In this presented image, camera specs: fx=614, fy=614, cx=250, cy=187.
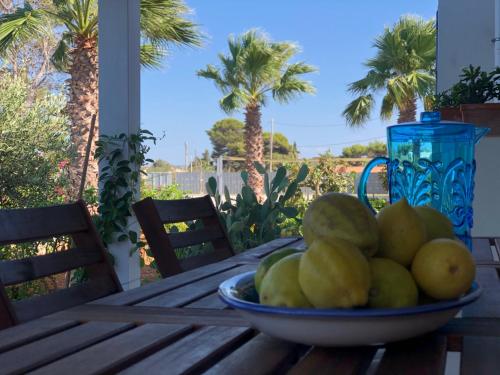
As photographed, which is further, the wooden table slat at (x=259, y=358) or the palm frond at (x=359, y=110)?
the palm frond at (x=359, y=110)

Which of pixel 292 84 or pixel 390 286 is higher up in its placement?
pixel 292 84

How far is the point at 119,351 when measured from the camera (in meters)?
0.65

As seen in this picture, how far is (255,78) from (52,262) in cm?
1080

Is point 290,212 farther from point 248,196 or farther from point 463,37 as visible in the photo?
point 463,37

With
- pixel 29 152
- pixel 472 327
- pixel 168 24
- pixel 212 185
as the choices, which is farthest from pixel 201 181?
pixel 472 327

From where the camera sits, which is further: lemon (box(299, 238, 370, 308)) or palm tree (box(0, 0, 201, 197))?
palm tree (box(0, 0, 201, 197))

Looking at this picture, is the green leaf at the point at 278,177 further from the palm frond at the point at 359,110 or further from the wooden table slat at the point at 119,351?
the palm frond at the point at 359,110

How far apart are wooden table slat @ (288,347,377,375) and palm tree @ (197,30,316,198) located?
10.6 meters

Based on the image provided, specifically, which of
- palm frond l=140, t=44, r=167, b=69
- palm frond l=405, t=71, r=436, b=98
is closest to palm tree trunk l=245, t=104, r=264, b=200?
palm frond l=405, t=71, r=436, b=98

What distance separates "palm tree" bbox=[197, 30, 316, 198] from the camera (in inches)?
440

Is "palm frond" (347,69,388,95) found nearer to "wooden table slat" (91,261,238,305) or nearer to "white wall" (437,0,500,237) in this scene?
"white wall" (437,0,500,237)

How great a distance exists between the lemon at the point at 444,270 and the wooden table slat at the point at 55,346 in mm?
372

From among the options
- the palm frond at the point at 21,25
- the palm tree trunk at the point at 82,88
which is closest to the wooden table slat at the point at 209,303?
the palm tree trunk at the point at 82,88

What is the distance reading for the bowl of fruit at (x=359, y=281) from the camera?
57cm
